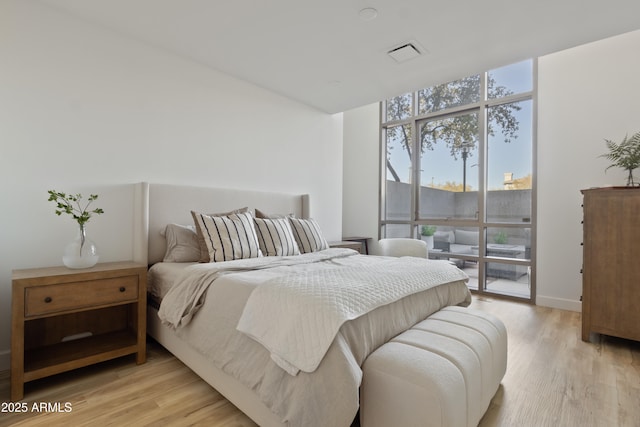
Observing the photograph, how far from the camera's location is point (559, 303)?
11.3 ft

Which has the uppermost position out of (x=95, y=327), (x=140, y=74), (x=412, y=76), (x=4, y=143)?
(x=412, y=76)

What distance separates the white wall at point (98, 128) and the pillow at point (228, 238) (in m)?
0.68

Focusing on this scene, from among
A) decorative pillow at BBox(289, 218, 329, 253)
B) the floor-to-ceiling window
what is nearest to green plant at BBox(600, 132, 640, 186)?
the floor-to-ceiling window

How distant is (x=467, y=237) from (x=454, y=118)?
1.69 metres

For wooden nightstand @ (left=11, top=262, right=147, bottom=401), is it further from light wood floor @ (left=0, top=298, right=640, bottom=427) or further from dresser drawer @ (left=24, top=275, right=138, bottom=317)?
light wood floor @ (left=0, top=298, right=640, bottom=427)

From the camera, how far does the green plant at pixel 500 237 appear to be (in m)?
3.94

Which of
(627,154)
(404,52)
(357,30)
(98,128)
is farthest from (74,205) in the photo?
(627,154)

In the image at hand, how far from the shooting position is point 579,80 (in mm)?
3324

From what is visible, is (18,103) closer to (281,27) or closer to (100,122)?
(100,122)

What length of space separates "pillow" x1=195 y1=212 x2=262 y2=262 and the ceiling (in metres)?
1.46

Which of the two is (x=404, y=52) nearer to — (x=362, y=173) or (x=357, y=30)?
(x=357, y=30)

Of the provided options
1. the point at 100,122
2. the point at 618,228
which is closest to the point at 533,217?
the point at 618,228

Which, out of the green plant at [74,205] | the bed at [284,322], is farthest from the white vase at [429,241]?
the green plant at [74,205]

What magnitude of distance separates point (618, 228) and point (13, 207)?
14.3 ft
